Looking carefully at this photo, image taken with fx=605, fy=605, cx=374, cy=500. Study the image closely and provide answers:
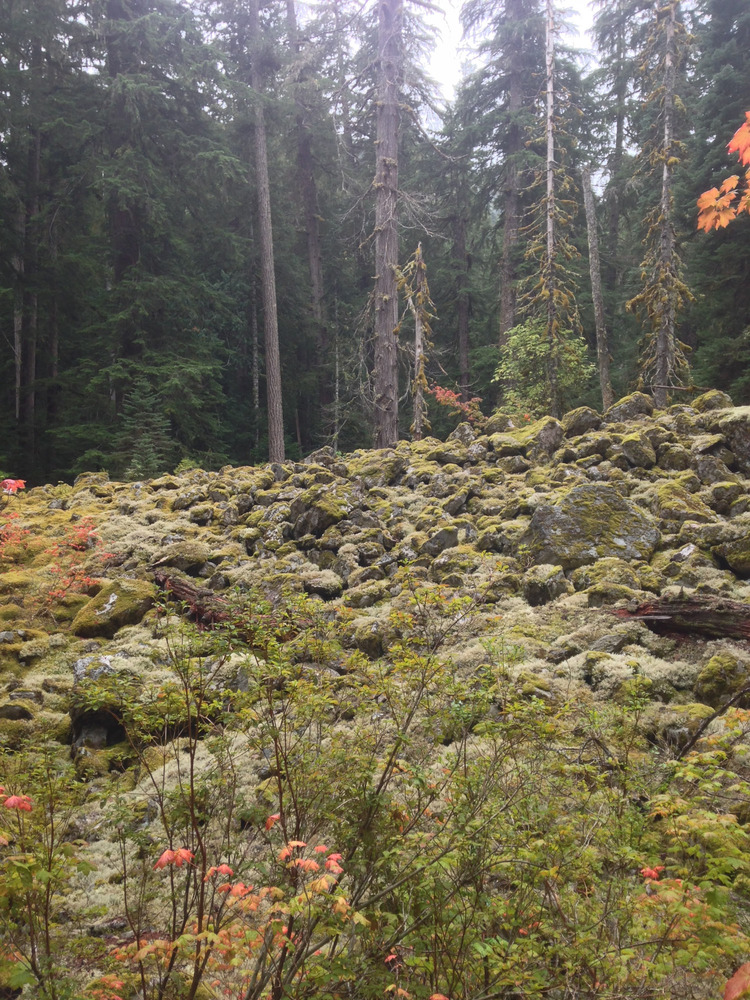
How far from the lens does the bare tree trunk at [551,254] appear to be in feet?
44.5

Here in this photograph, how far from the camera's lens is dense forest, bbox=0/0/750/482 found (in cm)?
1391

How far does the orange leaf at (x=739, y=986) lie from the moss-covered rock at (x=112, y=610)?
626cm

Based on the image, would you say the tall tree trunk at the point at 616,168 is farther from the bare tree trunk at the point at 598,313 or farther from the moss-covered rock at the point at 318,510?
the moss-covered rock at the point at 318,510

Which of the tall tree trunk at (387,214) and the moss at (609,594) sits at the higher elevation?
the tall tree trunk at (387,214)

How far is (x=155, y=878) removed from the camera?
363 centimetres

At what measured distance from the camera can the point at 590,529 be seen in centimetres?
699

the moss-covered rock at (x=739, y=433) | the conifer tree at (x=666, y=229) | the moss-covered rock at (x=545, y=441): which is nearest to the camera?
the moss-covered rock at (x=739, y=433)

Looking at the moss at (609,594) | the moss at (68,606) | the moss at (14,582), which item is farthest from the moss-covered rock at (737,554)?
the moss at (14,582)

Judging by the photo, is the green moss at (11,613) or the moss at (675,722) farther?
the green moss at (11,613)

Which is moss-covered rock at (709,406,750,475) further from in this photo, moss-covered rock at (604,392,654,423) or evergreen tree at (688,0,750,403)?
evergreen tree at (688,0,750,403)

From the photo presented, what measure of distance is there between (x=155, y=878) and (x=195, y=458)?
14554 mm

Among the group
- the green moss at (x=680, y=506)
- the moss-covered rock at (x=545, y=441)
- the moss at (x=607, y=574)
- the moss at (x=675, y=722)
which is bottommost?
the moss at (x=675, y=722)

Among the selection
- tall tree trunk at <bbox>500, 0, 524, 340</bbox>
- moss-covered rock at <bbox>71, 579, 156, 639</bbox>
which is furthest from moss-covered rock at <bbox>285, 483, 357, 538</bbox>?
tall tree trunk at <bbox>500, 0, 524, 340</bbox>

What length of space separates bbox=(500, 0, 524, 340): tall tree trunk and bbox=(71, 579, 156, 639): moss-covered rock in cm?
1473
